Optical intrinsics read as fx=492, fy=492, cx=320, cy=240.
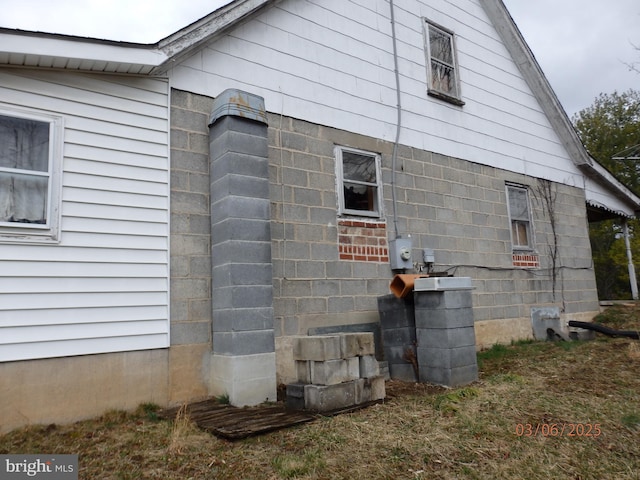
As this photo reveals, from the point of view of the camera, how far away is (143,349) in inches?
201

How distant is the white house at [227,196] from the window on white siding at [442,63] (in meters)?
0.04

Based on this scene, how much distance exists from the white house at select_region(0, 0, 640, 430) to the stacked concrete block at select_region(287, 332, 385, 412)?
17.7 inches

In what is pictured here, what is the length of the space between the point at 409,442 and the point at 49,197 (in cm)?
402

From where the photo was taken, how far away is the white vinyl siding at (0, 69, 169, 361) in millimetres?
4586

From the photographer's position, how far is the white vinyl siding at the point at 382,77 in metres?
6.46

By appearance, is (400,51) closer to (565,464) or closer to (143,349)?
(143,349)

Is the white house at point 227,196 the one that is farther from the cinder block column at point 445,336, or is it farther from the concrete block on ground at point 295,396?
the cinder block column at point 445,336

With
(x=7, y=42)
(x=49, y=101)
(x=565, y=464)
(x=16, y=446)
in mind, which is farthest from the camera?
(x=49, y=101)

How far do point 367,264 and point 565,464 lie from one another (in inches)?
157

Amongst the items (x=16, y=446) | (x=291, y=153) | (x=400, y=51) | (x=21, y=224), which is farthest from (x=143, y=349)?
(x=400, y=51)

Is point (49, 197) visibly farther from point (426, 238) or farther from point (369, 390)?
point (426, 238)

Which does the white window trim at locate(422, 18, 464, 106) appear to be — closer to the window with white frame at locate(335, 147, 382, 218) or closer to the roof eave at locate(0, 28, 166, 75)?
the window with white frame at locate(335, 147, 382, 218)

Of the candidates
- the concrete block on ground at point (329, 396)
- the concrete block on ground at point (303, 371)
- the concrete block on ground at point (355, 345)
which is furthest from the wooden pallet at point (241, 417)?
the concrete block on ground at point (355, 345)
